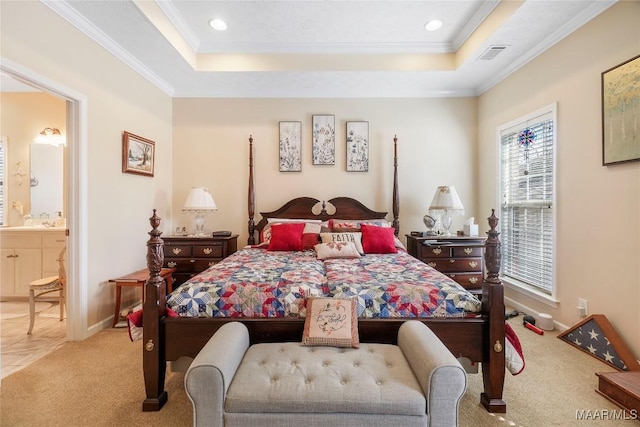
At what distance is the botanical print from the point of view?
4.14 m

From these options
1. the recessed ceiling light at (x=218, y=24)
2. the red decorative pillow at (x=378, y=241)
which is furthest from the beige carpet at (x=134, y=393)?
the recessed ceiling light at (x=218, y=24)

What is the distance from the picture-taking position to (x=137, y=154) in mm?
3436

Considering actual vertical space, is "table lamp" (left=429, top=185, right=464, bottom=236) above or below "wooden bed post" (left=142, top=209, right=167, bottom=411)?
above

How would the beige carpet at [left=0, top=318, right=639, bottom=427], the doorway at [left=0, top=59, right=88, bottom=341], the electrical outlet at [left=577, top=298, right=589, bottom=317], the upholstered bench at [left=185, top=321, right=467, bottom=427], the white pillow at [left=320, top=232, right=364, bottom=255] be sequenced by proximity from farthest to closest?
the white pillow at [left=320, top=232, right=364, bottom=255], the doorway at [left=0, top=59, right=88, bottom=341], the electrical outlet at [left=577, top=298, right=589, bottom=317], the beige carpet at [left=0, top=318, right=639, bottom=427], the upholstered bench at [left=185, top=321, right=467, bottom=427]

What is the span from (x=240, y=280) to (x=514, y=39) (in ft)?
11.0

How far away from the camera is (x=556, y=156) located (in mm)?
2842

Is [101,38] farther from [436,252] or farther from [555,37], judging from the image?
[555,37]

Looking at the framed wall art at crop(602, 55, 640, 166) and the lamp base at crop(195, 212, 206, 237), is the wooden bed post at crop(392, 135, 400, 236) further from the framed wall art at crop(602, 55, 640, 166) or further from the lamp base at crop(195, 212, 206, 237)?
the lamp base at crop(195, 212, 206, 237)

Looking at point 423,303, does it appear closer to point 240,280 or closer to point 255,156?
point 240,280

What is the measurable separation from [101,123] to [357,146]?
117 inches

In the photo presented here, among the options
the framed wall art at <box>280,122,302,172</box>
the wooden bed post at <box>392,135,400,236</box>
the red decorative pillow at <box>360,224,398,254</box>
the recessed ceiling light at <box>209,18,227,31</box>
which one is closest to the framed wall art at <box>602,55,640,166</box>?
the red decorative pillow at <box>360,224,398,254</box>

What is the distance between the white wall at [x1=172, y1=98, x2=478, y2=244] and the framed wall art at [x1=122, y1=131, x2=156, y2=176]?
54 cm

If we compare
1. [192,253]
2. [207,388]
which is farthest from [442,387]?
[192,253]

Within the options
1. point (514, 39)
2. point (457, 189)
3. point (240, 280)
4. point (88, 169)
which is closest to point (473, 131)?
point (457, 189)
